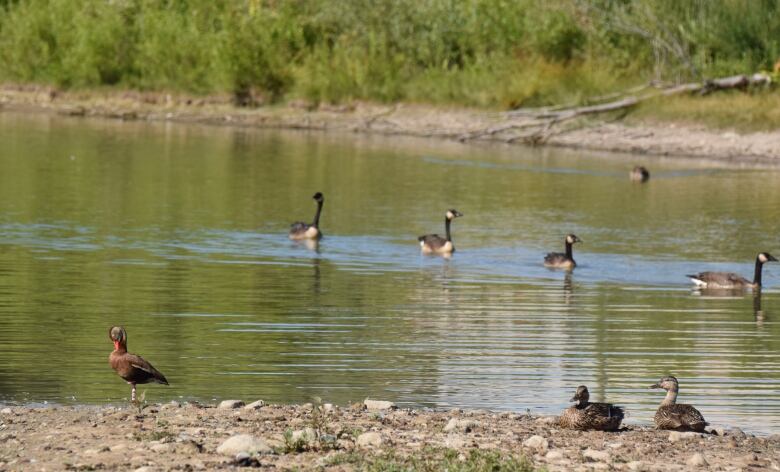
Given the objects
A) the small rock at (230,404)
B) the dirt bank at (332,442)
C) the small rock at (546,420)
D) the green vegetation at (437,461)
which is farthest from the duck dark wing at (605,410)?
the small rock at (230,404)

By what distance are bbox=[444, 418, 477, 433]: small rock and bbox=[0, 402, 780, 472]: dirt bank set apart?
11mm

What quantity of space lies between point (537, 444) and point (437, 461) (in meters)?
1.04

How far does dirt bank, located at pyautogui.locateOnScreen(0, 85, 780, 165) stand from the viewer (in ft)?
148

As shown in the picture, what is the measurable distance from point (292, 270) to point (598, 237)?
7224mm

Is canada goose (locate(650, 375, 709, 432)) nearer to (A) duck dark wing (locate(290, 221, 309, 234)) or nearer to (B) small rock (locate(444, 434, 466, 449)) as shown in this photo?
(B) small rock (locate(444, 434, 466, 449))

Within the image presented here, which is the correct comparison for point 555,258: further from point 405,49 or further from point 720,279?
point 405,49

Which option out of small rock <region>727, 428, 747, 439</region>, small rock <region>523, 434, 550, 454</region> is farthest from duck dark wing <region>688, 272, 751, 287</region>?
small rock <region>523, 434, 550, 454</region>

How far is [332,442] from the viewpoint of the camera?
1082 cm

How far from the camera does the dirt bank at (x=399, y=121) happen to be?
45.2 m

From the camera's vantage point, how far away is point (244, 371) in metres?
14.9

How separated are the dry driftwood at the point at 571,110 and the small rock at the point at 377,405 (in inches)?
1425

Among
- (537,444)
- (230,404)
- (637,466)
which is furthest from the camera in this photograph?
(230,404)

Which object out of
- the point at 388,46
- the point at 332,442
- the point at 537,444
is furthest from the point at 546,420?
the point at 388,46

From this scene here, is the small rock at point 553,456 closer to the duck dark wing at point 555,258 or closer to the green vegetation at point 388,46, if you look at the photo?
the duck dark wing at point 555,258
